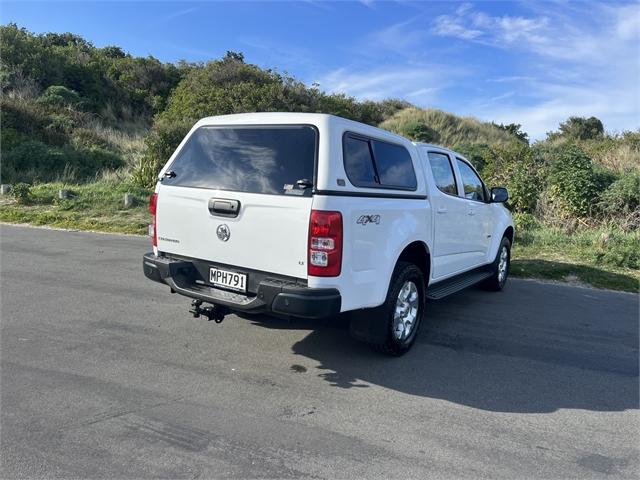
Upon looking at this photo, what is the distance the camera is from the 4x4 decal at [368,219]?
3.97 m

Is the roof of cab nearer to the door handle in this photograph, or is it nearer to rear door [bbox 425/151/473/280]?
the door handle

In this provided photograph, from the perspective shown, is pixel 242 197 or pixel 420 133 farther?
pixel 420 133

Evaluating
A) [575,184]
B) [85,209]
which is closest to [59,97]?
[85,209]

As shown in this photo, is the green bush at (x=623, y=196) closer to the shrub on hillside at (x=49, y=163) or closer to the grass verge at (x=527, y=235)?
the grass verge at (x=527, y=235)

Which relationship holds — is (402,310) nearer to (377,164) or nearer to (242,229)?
(377,164)

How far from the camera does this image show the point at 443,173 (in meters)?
5.77

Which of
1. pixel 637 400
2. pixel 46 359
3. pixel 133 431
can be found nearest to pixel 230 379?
pixel 133 431

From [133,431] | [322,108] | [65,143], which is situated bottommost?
[133,431]

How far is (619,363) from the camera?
481 centimetres

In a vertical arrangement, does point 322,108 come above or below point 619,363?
above

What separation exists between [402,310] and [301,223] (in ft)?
4.87

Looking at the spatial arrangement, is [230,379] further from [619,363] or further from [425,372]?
[619,363]

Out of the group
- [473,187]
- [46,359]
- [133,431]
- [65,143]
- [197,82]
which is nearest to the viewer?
[133,431]

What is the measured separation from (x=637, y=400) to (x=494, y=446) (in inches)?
64.3
